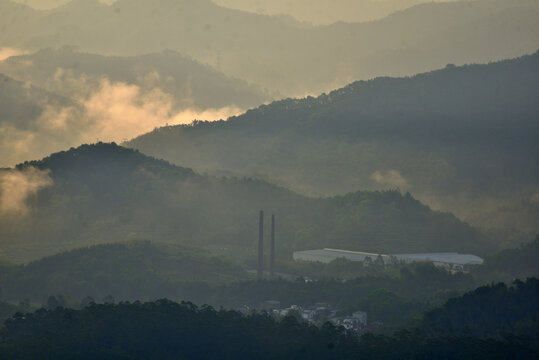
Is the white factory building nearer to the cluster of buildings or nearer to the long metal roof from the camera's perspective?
the long metal roof

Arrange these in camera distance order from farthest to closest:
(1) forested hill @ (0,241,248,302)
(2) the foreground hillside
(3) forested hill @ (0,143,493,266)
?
(3) forested hill @ (0,143,493,266) < (1) forested hill @ (0,241,248,302) < (2) the foreground hillside

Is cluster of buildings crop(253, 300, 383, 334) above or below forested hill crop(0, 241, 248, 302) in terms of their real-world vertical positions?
below

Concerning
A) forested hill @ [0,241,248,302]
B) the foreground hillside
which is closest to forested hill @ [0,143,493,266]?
forested hill @ [0,241,248,302]

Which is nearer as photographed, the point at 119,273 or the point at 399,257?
the point at 119,273

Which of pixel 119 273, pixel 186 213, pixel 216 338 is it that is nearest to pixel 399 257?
pixel 119 273

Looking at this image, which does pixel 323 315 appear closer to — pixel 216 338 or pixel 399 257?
pixel 216 338

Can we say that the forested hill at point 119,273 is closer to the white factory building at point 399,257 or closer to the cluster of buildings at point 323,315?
the cluster of buildings at point 323,315

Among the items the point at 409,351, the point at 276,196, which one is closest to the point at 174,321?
the point at 409,351
